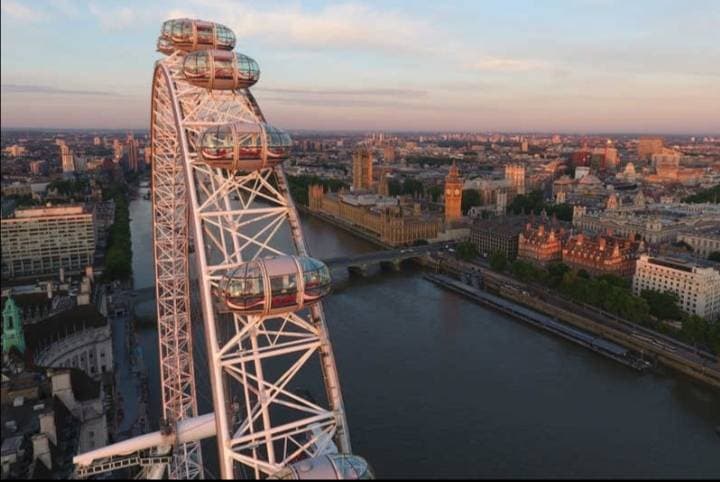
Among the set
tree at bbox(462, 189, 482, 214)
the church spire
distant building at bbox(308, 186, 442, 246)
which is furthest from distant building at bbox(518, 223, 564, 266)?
the church spire

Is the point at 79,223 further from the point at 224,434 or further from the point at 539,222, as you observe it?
the point at 224,434

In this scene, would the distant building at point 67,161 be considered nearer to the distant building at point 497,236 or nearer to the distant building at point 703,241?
the distant building at point 497,236

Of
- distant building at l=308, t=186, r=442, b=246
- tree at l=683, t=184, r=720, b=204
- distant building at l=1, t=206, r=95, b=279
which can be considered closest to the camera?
distant building at l=1, t=206, r=95, b=279

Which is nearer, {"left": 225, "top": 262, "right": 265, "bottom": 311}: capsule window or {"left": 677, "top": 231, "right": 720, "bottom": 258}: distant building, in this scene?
{"left": 225, "top": 262, "right": 265, "bottom": 311}: capsule window

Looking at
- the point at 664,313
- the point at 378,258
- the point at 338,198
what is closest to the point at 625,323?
the point at 664,313

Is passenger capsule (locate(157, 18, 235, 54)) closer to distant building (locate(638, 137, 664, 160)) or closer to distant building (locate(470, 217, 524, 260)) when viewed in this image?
distant building (locate(470, 217, 524, 260))

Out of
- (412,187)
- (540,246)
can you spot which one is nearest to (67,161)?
(412,187)

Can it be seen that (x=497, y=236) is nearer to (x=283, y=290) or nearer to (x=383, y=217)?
(x=383, y=217)
